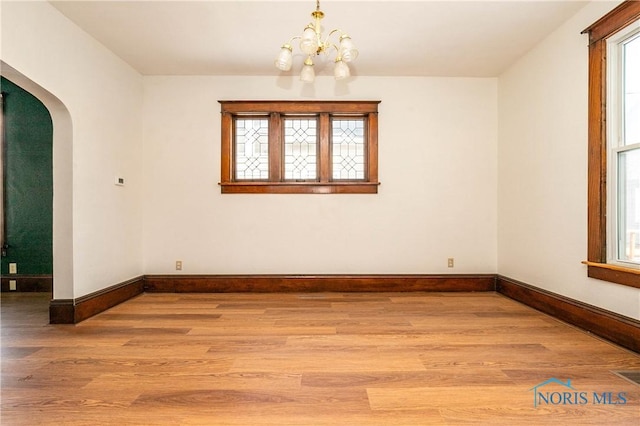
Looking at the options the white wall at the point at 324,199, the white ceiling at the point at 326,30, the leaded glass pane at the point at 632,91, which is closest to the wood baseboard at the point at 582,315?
the white wall at the point at 324,199

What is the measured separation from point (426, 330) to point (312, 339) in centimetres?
97

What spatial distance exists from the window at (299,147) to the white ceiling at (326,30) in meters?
0.48

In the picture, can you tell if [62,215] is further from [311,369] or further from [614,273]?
[614,273]

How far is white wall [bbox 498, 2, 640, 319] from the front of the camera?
3039 millimetres

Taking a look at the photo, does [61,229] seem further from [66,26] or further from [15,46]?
[66,26]

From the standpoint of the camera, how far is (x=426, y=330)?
295 cm

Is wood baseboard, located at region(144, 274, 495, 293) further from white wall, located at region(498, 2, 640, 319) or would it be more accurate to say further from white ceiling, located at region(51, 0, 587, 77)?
white ceiling, located at region(51, 0, 587, 77)

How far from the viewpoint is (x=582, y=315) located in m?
2.97

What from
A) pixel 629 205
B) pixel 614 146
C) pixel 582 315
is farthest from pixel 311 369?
pixel 614 146

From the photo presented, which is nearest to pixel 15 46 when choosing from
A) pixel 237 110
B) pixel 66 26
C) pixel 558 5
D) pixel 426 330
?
pixel 66 26

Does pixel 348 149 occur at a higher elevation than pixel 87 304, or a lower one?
higher

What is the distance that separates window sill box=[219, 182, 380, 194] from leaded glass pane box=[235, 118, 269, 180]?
0.17 m

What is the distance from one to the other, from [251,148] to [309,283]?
187cm

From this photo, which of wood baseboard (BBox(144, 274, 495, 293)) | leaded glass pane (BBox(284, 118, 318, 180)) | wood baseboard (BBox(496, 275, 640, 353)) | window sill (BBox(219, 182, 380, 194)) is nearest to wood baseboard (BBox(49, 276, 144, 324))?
wood baseboard (BBox(144, 274, 495, 293))
